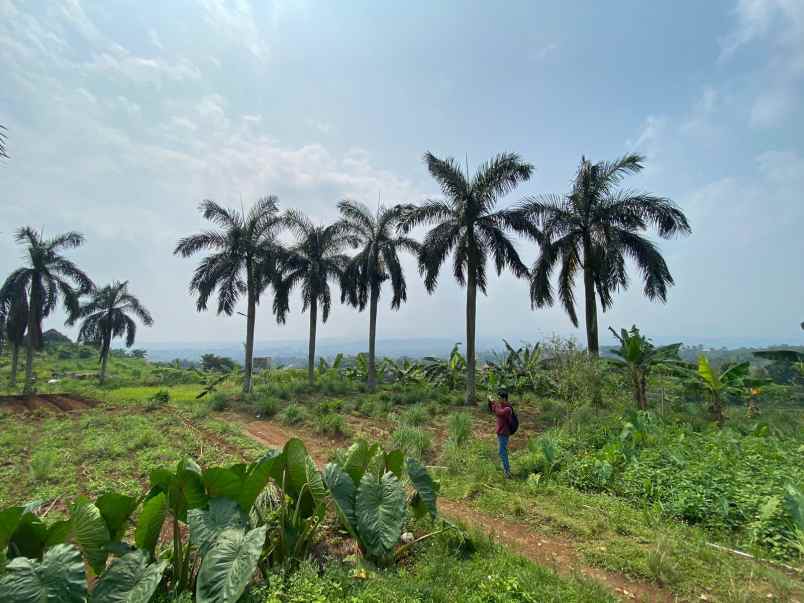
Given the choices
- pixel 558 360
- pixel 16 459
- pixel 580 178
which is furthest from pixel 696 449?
pixel 16 459

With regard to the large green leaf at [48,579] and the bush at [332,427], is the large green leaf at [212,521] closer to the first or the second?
the large green leaf at [48,579]

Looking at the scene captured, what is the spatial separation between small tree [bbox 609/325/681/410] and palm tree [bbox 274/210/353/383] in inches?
577

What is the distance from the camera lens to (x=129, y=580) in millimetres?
3176

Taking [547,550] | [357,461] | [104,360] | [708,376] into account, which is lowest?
[547,550]

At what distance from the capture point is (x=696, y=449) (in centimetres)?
755

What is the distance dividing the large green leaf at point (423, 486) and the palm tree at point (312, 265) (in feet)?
57.9

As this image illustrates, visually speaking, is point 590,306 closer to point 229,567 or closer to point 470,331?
point 470,331

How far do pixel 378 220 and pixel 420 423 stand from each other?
40.3 ft

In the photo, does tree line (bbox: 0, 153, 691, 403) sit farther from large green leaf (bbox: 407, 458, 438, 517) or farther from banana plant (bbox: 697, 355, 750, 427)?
large green leaf (bbox: 407, 458, 438, 517)

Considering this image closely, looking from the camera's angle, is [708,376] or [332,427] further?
[708,376]

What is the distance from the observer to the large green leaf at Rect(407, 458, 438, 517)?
15.6 feet

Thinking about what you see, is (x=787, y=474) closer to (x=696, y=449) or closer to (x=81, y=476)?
(x=696, y=449)

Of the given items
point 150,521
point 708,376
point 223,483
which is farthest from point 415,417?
point 150,521

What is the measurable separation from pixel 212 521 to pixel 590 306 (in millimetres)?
15913
